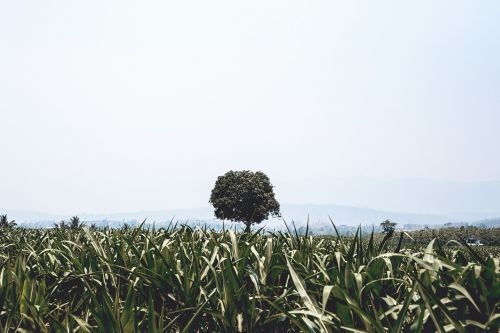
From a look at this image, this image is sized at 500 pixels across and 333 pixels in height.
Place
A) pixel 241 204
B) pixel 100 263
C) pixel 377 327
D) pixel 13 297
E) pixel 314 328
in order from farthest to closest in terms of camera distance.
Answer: pixel 241 204 → pixel 100 263 → pixel 13 297 → pixel 314 328 → pixel 377 327

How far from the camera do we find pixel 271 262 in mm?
3605

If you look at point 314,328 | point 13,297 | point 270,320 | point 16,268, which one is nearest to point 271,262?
point 270,320

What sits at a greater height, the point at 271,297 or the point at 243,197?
the point at 243,197

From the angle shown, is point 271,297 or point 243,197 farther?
point 243,197

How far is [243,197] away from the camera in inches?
2682

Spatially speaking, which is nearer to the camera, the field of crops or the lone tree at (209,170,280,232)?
the field of crops

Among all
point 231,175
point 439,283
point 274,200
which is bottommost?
point 439,283

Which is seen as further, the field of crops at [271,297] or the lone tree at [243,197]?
the lone tree at [243,197]

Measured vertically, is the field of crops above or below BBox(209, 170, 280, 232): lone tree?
below

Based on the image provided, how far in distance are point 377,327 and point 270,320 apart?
805 mm

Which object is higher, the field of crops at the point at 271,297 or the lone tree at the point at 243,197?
the lone tree at the point at 243,197

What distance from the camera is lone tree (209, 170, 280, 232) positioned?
68188 mm

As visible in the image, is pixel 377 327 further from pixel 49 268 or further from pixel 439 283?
pixel 49 268

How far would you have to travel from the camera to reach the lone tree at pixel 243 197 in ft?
224
